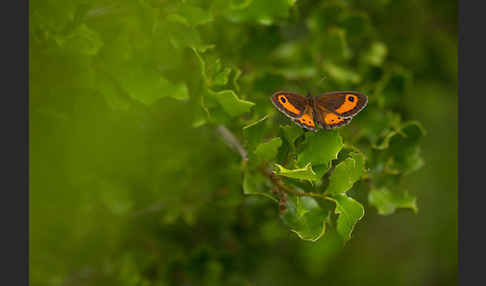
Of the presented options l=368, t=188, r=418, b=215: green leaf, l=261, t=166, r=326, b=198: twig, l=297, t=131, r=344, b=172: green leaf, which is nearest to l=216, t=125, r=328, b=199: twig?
l=261, t=166, r=326, b=198: twig

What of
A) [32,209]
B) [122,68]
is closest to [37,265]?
[32,209]

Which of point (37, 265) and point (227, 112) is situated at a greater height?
point (227, 112)

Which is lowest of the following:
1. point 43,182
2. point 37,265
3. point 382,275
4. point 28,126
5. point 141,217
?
point 382,275

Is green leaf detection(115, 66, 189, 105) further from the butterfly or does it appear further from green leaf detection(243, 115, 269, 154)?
the butterfly

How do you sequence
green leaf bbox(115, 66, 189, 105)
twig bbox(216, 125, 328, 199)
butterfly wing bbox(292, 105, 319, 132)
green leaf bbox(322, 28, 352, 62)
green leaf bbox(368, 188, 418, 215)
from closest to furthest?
butterfly wing bbox(292, 105, 319, 132), twig bbox(216, 125, 328, 199), green leaf bbox(115, 66, 189, 105), green leaf bbox(368, 188, 418, 215), green leaf bbox(322, 28, 352, 62)

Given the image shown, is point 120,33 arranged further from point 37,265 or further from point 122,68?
point 37,265

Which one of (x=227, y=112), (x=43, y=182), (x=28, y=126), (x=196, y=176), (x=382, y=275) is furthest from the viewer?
(x=382, y=275)
